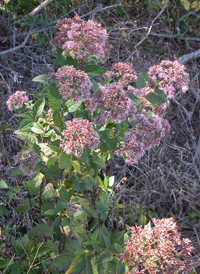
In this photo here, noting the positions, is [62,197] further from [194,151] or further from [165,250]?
[194,151]

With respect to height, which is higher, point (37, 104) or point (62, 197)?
point (37, 104)

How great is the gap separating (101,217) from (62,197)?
0.78 meters

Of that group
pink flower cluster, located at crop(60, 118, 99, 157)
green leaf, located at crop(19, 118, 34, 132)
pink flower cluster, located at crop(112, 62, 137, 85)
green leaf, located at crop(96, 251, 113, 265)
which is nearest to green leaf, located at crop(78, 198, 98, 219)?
green leaf, located at crop(96, 251, 113, 265)

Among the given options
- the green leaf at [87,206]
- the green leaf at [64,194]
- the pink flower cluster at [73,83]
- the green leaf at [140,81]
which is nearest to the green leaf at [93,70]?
the pink flower cluster at [73,83]

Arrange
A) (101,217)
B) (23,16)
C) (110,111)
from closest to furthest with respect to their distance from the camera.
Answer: (110,111) → (101,217) → (23,16)

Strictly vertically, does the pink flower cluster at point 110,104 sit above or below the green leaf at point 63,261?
above

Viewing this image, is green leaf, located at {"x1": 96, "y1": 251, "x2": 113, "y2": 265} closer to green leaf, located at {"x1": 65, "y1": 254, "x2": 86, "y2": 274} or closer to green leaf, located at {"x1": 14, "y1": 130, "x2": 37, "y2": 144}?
green leaf, located at {"x1": 65, "y1": 254, "x2": 86, "y2": 274}

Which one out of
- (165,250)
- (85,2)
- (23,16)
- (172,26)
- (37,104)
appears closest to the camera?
(165,250)

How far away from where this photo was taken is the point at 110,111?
1.87 m

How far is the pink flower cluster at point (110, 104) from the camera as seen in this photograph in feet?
6.13

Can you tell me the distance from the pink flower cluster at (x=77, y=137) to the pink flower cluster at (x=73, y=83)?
21 centimetres

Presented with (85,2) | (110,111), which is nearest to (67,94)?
(110,111)

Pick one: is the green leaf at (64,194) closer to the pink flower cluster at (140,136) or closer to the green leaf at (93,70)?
the pink flower cluster at (140,136)

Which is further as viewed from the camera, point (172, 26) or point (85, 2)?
point (172, 26)
